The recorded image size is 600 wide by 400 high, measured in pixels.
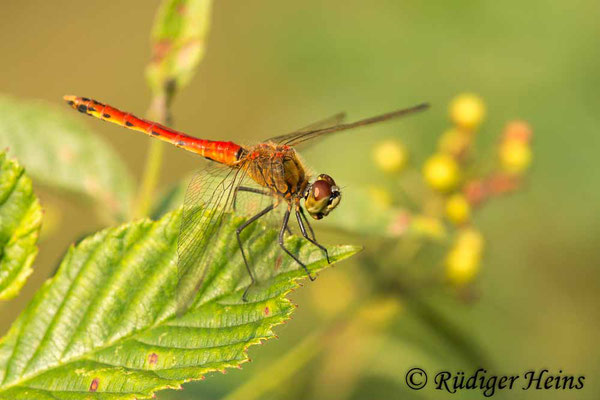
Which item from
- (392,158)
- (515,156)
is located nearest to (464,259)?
(515,156)

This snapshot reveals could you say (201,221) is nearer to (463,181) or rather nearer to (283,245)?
(283,245)

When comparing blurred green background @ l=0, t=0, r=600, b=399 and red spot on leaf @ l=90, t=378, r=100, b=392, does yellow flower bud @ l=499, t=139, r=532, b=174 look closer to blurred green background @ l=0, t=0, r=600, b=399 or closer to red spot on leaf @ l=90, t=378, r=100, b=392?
blurred green background @ l=0, t=0, r=600, b=399

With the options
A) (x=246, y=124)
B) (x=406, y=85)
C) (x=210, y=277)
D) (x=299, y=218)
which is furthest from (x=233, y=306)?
(x=246, y=124)

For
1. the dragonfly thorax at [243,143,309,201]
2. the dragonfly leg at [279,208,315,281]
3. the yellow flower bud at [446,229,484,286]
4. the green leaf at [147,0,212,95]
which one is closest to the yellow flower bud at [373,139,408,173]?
the yellow flower bud at [446,229,484,286]

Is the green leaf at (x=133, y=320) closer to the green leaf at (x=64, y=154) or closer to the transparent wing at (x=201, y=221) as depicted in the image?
the transparent wing at (x=201, y=221)

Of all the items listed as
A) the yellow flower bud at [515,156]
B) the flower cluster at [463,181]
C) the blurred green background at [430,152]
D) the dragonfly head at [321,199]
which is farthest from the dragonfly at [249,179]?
the yellow flower bud at [515,156]

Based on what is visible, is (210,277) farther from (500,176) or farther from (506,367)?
(506,367)
